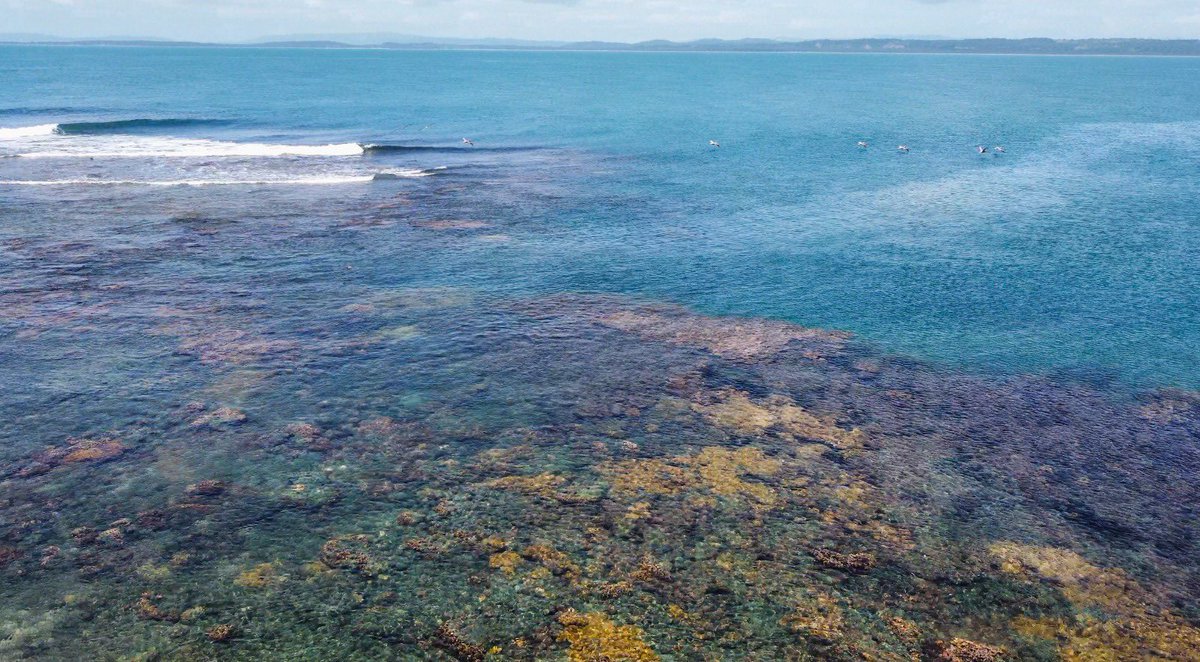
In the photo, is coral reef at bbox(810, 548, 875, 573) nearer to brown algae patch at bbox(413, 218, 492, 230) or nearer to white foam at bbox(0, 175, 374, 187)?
brown algae patch at bbox(413, 218, 492, 230)

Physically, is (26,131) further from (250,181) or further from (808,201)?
(808,201)

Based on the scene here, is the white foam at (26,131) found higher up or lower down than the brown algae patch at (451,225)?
higher up

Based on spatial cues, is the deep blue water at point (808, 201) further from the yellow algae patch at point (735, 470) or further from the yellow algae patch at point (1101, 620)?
Result: the yellow algae patch at point (1101, 620)

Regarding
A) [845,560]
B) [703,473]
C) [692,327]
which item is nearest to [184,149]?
[692,327]

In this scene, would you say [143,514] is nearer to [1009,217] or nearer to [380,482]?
[380,482]

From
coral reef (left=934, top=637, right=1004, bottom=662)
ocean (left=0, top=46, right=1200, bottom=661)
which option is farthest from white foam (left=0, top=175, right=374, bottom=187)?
coral reef (left=934, top=637, right=1004, bottom=662)

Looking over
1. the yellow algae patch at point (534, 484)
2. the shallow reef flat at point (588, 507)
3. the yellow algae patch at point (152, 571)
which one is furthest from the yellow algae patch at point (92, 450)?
the yellow algae patch at point (534, 484)

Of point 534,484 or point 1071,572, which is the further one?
point 534,484
